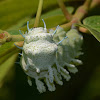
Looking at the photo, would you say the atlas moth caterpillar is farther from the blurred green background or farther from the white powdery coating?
the blurred green background

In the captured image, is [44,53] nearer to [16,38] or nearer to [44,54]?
[44,54]

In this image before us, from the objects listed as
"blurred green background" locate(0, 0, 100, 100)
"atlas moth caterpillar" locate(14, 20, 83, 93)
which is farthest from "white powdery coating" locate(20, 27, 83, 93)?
"blurred green background" locate(0, 0, 100, 100)

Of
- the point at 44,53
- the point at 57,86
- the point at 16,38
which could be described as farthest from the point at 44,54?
the point at 57,86

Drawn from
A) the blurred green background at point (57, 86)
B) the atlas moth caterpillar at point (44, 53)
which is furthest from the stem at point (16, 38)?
the blurred green background at point (57, 86)

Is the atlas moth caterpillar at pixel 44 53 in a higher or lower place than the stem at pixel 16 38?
lower

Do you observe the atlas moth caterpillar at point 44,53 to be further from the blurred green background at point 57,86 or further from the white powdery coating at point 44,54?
the blurred green background at point 57,86

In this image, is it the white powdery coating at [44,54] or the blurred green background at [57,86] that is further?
the blurred green background at [57,86]

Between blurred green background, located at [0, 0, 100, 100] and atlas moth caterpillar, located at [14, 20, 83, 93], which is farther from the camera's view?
blurred green background, located at [0, 0, 100, 100]

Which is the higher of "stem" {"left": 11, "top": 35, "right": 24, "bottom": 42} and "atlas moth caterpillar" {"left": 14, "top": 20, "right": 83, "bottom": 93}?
"stem" {"left": 11, "top": 35, "right": 24, "bottom": 42}

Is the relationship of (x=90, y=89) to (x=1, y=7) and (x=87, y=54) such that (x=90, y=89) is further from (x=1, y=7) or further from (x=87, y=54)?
(x=1, y=7)
